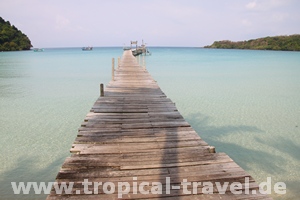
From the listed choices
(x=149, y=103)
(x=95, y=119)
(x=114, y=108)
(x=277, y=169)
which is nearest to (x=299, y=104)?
(x=277, y=169)

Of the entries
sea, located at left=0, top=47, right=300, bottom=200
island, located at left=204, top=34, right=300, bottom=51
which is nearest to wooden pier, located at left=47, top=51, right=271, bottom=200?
sea, located at left=0, top=47, right=300, bottom=200

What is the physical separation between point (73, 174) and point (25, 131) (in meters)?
6.59

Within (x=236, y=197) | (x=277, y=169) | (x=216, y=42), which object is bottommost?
(x=277, y=169)

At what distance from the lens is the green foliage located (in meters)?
85.1

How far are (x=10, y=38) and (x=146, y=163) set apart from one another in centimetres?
10905

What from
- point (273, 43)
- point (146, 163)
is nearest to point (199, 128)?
point (146, 163)

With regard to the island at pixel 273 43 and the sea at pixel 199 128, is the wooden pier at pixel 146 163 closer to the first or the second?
the sea at pixel 199 128

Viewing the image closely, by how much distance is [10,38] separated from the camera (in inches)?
3546

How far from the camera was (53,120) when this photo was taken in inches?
384

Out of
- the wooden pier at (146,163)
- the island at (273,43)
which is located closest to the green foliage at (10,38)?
the wooden pier at (146,163)

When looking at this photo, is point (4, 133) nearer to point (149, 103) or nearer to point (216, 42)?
point (149, 103)

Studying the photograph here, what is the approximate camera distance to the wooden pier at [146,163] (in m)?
2.83

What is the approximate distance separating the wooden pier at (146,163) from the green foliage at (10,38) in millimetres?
101311

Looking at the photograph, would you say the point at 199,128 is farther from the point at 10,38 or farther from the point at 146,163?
the point at 10,38
